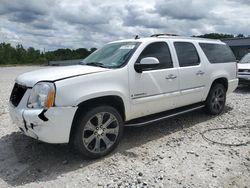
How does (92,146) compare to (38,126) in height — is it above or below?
below

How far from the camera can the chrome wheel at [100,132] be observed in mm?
4207

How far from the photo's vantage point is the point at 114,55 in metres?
5.04

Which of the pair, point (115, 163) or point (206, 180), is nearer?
point (206, 180)

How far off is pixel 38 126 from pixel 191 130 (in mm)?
3159

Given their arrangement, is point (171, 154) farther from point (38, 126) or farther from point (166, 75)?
point (38, 126)

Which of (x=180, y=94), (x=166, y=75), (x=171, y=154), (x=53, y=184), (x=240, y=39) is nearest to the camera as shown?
(x=53, y=184)

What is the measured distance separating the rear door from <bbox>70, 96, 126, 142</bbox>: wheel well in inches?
59.5

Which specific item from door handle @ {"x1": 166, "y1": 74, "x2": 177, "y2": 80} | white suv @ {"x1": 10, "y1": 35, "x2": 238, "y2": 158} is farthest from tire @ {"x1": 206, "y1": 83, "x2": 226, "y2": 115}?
door handle @ {"x1": 166, "y1": 74, "x2": 177, "y2": 80}

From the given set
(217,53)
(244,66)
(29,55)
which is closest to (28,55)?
(29,55)

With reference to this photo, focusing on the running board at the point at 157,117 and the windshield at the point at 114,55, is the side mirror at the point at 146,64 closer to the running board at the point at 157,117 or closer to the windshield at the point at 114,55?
the windshield at the point at 114,55

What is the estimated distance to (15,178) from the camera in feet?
12.4

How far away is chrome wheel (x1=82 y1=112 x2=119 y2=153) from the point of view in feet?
13.8

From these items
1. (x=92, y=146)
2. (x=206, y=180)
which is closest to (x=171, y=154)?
(x=206, y=180)

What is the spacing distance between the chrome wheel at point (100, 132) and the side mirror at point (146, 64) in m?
0.94
